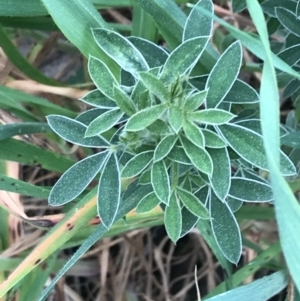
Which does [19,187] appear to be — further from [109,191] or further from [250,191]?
[250,191]

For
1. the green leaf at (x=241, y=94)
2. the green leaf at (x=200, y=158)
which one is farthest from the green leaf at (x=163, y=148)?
the green leaf at (x=241, y=94)

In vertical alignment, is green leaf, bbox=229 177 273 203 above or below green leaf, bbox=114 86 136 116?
below

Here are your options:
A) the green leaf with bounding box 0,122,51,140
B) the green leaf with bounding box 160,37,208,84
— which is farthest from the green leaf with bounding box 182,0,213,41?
the green leaf with bounding box 0,122,51,140

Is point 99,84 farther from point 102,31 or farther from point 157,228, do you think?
point 157,228

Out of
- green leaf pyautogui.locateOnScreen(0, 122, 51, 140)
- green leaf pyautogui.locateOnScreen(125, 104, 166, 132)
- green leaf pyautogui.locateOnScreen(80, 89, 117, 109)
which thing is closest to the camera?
green leaf pyautogui.locateOnScreen(125, 104, 166, 132)

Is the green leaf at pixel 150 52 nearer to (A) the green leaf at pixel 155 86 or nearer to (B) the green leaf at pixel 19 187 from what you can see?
(A) the green leaf at pixel 155 86

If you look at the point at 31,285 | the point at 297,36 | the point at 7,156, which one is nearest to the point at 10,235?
the point at 31,285

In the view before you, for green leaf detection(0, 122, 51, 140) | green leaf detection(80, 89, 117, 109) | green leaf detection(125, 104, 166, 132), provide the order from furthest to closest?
green leaf detection(0, 122, 51, 140) < green leaf detection(80, 89, 117, 109) < green leaf detection(125, 104, 166, 132)

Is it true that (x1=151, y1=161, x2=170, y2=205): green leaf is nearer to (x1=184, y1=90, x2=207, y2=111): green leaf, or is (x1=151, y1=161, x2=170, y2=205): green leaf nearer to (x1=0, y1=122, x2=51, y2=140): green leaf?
(x1=184, y1=90, x2=207, y2=111): green leaf

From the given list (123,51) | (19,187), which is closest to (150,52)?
(123,51)
